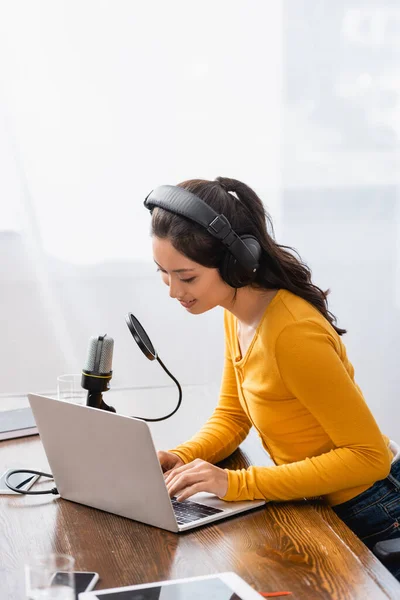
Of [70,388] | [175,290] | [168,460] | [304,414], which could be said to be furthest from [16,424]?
[304,414]

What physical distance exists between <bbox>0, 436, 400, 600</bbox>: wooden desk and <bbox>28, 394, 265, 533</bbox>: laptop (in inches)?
0.8

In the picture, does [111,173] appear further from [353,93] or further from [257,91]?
[353,93]

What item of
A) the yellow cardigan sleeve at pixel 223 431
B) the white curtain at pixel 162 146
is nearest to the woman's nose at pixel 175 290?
the yellow cardigan sleeve at pixel 223 431

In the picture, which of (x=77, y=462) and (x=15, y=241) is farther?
(x=15, y=241)

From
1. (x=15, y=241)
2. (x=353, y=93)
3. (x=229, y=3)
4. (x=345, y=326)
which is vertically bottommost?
(x=345, y=326)

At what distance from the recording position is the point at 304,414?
1.35 m

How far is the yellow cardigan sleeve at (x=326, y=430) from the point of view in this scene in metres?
1.23

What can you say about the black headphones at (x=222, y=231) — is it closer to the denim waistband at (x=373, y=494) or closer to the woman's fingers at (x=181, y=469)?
the woman's fingers at (x=181, y=469)

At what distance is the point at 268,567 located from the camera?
991 millimetres

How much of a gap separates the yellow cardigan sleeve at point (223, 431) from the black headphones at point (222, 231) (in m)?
0.27

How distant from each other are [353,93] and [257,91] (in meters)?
0.38

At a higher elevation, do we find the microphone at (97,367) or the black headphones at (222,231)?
the black headphones at (222,231)

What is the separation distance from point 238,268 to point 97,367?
28cm

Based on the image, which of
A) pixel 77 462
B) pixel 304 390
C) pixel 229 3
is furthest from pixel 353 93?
pixel 77 462
